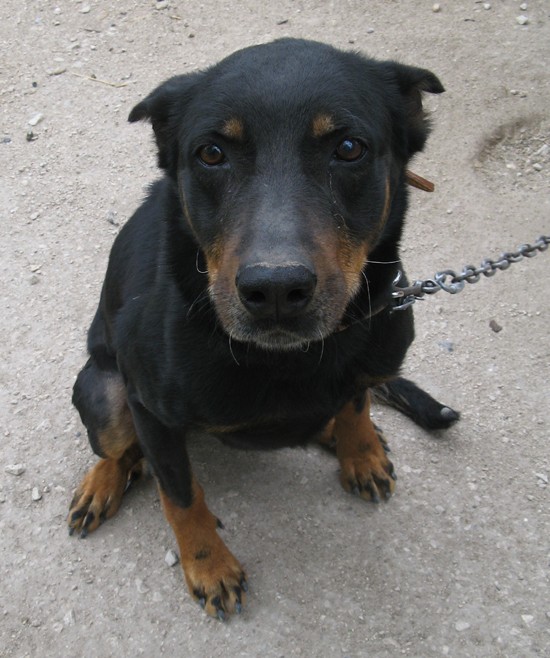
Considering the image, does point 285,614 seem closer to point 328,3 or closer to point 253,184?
point 253,184

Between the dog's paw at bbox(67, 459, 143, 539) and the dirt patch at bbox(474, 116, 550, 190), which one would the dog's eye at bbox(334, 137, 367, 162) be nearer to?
the dog's paw at bbox(67, 459, 143, 539)

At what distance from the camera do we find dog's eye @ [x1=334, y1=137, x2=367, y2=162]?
209 centimetres

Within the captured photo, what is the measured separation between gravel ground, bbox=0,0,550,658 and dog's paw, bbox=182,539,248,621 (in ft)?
0.21

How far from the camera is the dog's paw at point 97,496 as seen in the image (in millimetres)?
3033

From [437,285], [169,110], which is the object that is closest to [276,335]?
[437,285]

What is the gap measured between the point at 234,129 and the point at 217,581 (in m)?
1.70

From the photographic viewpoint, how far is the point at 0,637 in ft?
9.02

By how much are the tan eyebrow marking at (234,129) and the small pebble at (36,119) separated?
3485mm

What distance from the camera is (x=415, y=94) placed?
7.93 feet

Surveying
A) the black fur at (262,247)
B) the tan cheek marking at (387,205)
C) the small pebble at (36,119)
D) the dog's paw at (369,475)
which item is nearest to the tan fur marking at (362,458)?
the dog's paw at (369,475)

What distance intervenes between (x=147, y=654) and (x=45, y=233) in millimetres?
2665

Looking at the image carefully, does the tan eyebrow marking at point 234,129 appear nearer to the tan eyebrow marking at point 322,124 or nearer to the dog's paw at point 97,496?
the tan eyebrow marking at point 322,124

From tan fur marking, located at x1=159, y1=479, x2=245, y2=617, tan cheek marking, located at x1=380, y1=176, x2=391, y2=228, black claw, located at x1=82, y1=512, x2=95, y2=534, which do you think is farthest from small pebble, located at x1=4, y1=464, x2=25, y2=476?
tan cheek marking, located at x1=380, y1=176, x2=391, y2=228

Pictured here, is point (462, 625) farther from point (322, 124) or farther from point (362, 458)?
point (322, 124)
